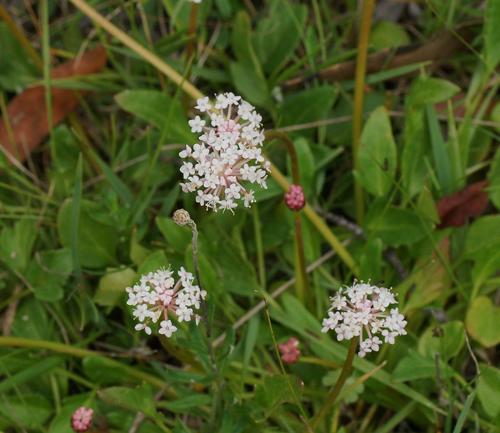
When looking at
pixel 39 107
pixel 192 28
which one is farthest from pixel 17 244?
pixel 192 28

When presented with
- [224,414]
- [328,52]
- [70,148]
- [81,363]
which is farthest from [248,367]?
[328,52]

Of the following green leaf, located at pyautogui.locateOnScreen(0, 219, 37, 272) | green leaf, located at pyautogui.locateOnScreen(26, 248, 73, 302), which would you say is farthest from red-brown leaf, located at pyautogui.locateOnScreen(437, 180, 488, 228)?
green leaf, located at pyautogui.locateOnScreen(0, 219, 37, 272)

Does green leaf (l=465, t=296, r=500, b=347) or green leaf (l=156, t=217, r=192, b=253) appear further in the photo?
green leaf (l=156, t=217, r=192, b=253)

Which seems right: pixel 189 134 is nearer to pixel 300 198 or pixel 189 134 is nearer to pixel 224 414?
pixel 300 198

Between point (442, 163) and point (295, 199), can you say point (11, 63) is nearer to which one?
point (295, 199)

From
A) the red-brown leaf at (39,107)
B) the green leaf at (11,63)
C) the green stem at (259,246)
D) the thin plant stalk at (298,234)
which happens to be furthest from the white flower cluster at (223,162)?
the green leaf at (11,63)

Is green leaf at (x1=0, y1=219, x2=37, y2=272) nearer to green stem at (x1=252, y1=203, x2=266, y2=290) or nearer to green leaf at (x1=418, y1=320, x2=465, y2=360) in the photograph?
green stem at (x1=252, y1=203, x2=266, y2=290)
